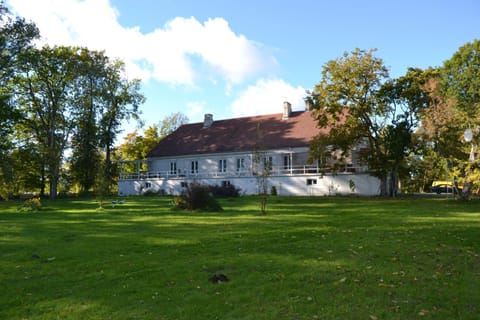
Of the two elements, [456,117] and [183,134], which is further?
[183,134]

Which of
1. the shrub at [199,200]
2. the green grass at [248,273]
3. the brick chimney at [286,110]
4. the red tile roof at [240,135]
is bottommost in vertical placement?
the green grass at [248,273]

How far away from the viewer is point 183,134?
50188 millimetres

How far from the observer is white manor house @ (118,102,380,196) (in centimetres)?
3488

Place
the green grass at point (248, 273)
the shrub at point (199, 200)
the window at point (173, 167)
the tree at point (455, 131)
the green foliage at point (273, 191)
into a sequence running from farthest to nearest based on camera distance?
the window at point (173, 167) < the green foliage at point (273, 191) < the tree at point (455, 131) < the shrub at point (199, 200) < the green grass at point (248, 273)

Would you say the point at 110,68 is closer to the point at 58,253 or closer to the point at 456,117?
the point at 456,117

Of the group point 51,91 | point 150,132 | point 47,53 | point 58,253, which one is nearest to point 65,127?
point 51,91

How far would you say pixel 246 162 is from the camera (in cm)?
4138

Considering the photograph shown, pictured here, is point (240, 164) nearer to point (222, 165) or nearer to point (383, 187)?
point (222, 165)

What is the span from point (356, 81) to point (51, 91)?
3181 centimetres

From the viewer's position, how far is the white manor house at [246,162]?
34875mm

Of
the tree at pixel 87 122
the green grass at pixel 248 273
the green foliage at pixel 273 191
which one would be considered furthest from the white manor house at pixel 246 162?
the green grass at pixel 248 273

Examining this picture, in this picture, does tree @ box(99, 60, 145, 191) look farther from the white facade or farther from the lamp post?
the lamp post

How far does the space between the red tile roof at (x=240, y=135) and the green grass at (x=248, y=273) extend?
88.3 feet

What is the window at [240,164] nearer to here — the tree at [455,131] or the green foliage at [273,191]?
the green foliage at [273,191]
